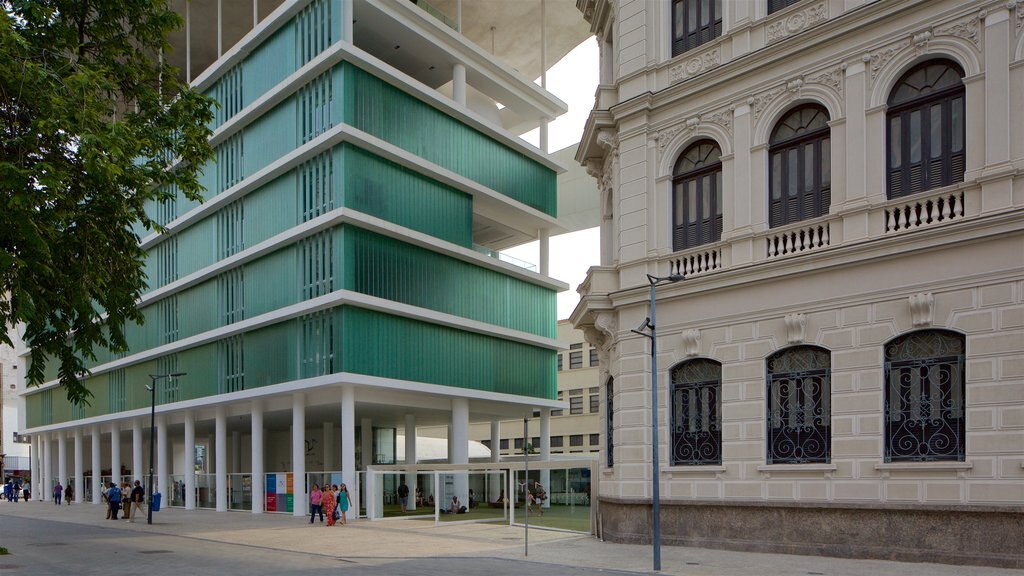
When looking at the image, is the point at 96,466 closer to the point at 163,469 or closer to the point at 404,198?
the point at 163,469

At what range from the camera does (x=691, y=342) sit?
23938 mm

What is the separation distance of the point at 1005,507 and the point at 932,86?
9.07 meters

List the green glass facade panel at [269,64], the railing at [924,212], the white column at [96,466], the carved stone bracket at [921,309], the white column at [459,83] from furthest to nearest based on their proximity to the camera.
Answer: the white column at [96,466], the white column at [459,83], the green glass facade panel at [269,64], the carved stone bracket at [921,309], the railing at [924,212]

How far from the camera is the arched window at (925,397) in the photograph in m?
19.0

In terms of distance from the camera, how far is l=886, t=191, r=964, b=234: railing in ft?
62.8

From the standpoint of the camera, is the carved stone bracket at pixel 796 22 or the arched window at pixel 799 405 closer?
the arched window at pixel 799 405

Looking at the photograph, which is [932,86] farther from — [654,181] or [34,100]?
[34,100]

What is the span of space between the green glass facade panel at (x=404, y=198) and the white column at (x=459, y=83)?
510 cm

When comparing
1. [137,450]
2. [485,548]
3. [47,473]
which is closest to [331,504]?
[485,548]

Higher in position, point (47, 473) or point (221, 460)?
point (221, 460)

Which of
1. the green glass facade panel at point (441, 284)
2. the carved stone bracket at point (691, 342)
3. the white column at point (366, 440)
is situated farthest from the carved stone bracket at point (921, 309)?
the white column at point (366, 440)

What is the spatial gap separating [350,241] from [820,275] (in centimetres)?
2544

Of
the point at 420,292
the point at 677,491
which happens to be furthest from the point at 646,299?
the point at 420,292

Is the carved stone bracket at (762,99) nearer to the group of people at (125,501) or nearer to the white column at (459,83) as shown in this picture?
the white column at (459,83)
